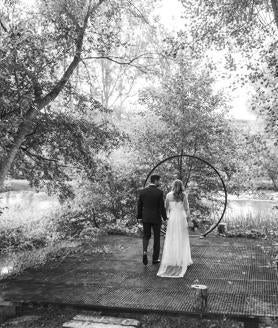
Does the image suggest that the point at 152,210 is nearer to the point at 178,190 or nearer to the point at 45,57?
the point at 178,190

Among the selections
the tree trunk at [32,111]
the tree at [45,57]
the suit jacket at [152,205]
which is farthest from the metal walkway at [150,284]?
the tree at [45,57]

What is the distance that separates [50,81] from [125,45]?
6.25 feet

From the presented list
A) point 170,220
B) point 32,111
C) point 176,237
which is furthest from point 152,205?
point 32,111

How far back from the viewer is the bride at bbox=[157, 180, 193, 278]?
7.60 meters

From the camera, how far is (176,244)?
7832 mm

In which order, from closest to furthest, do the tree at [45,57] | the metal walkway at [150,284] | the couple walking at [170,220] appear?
the metal walkway at [150,284] < the tree at [45,57] < the couple walking at [170,220]

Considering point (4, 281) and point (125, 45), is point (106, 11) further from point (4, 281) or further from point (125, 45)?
point (4, 281)

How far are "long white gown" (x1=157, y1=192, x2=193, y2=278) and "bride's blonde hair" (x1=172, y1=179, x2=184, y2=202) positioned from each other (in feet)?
0.30

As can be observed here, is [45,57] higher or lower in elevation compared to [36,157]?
higher

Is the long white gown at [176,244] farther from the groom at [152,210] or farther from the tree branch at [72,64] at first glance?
the tree branch at [72,64]

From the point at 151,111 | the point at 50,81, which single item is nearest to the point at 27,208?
the point at 151,111

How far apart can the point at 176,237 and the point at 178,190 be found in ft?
3.02

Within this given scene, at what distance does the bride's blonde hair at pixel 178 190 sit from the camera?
790 centimetres

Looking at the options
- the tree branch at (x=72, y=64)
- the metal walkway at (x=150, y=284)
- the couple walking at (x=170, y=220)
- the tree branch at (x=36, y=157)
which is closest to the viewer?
the metal walkway at (x=150, y=284)
